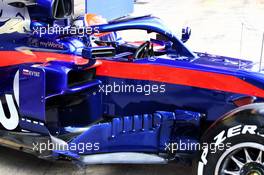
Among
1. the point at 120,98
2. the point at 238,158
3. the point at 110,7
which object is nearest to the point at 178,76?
the point at 120,98

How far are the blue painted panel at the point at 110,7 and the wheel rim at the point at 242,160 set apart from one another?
9.61m

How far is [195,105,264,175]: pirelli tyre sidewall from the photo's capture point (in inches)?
126

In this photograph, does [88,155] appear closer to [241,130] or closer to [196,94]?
[196,94]

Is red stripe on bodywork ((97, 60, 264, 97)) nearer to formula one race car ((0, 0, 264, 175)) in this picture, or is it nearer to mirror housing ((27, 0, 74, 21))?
formula one race car ((0, 0, 264, 175))

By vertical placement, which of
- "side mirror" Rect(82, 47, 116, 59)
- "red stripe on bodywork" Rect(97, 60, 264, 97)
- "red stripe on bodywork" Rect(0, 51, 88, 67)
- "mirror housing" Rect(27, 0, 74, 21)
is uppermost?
"mirror housing" Rect(27, 0, 74, 21)

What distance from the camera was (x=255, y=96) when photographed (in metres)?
3.55

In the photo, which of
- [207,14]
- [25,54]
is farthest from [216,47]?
[25,54]

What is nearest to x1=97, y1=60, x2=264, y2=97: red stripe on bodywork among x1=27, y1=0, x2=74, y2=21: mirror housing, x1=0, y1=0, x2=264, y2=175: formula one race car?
x1=0, y1=0, x2=264, y2=175: formula one race car

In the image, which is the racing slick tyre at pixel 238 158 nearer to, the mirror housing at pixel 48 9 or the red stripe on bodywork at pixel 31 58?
the red stripe on bodywork at pixel 31 58

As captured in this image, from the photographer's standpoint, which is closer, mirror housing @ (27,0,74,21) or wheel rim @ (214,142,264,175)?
wheel rim @ (214,142,264,175)

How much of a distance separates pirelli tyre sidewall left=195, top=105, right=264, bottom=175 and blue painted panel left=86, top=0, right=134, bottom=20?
31.2ft

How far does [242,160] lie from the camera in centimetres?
329

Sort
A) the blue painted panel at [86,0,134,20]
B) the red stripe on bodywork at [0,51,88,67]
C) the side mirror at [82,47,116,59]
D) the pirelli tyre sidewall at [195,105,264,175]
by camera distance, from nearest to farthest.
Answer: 1. the pirelli tyre sidewall at [195,105,264,175]
2. the side mirror at [82,47,116,59]
3. the red stripe on bodywork at [0,51,88,67]
4. the blue painted panel at [86,0,134,20]

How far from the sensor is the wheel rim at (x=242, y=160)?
10.6ft
